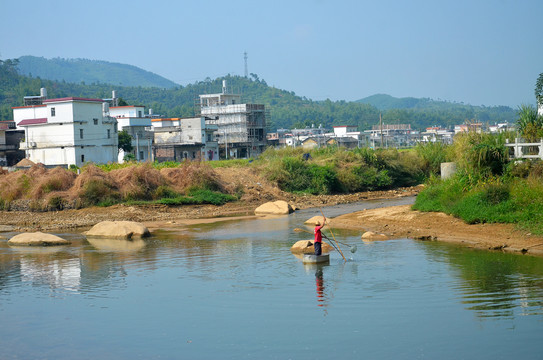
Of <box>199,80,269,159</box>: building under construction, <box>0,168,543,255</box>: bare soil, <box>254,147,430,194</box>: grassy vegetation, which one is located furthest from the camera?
<box>199,80,269,159</box>: building under construction

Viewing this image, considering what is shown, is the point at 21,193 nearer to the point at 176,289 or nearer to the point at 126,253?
the point at 126,253

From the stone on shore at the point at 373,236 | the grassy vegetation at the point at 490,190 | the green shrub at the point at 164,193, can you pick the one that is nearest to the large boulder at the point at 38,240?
the stone on shore at the point at 373,236

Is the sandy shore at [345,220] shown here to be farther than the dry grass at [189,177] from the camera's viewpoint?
No

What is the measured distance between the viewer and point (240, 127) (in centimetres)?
10344

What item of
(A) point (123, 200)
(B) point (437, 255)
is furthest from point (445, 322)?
(A) point (123, 200)

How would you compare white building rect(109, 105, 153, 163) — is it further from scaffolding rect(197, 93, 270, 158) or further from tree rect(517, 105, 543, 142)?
tree rect(517, 105, 543, 142)

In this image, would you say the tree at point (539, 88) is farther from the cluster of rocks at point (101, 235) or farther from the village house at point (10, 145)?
the village house at point (10, 145)

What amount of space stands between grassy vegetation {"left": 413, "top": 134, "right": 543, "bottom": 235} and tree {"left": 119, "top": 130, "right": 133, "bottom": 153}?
53830 mm

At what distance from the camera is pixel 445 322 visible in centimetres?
1392

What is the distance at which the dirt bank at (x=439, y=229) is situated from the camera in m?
22.0

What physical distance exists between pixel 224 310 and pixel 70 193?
26009mm

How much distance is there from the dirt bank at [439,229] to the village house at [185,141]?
5765 centimetres

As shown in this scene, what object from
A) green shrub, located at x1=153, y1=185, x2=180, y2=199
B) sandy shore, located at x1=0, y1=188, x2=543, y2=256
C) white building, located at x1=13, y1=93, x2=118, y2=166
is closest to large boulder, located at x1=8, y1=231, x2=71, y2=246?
sandy shore, located at x1=0, y1=188, x2=543, y2=256

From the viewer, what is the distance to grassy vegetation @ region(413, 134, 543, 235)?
2347cm
